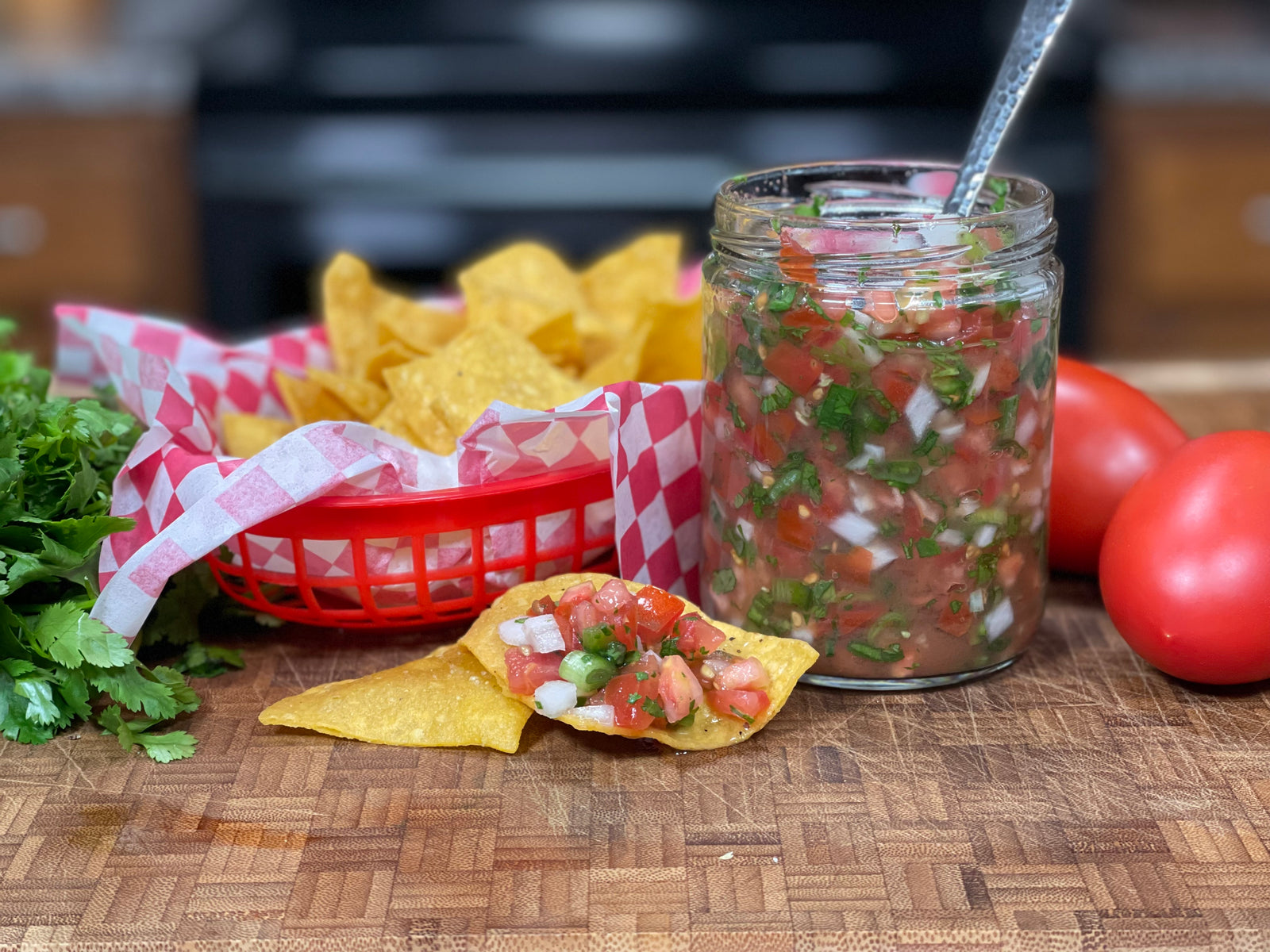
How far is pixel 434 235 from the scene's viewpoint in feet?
10.8

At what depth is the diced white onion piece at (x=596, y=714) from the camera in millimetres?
1153

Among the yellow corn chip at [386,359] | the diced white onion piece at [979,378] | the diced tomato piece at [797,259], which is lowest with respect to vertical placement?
the yellow corn chip at [386,359]

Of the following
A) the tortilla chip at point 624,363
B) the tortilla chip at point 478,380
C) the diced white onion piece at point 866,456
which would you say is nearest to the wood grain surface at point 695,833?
the diced white onion piece at point 866,456

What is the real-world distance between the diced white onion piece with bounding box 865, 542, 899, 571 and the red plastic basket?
290 mm

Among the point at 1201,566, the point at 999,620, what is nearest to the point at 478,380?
the point at 999,620

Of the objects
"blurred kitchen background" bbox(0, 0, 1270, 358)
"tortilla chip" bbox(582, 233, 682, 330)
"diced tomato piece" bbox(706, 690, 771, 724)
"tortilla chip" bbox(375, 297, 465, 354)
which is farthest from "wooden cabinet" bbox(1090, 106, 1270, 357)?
"diced tomato piece" bbox(706, 690, 771, 724)

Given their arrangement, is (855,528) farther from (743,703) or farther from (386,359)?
(386,359)

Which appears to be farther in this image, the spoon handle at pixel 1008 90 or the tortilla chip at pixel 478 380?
the tortilla chip at pixel 478 380

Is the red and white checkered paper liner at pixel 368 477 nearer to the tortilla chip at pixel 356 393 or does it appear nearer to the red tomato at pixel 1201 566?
the tortilla chip at pixel 356 393

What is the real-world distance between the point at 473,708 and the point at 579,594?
14cm

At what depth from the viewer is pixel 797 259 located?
1189mm

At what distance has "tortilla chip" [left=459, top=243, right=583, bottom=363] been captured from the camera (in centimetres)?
161

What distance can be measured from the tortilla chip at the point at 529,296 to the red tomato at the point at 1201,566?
0.68 m

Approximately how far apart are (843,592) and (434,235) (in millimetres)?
2275
